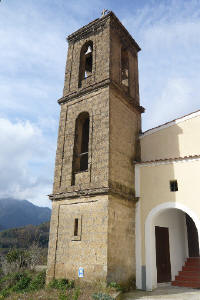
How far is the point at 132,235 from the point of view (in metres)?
10.3

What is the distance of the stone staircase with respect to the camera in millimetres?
10344

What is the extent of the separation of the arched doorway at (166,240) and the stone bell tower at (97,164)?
730mm

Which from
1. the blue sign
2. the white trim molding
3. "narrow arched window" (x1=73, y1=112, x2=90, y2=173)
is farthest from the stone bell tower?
the white trim molding

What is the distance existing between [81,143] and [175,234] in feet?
20.3

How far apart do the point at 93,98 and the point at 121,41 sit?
14.9ft

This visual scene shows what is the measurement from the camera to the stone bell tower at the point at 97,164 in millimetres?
9320

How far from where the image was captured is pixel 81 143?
12.2 metres

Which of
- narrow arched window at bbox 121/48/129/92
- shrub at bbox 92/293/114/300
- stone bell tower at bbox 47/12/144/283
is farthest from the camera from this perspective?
narrow arched window at bbox 121/48/129/92

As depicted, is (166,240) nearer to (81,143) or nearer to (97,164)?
(97,164)

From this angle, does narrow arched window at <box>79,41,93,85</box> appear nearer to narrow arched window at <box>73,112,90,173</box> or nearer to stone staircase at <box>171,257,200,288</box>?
narrow arched window at <box>73,112,90,173</box>

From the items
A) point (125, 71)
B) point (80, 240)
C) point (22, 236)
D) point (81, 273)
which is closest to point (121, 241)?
point (80, 240)

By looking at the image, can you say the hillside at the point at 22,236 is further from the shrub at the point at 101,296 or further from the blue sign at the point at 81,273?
the shrub at the point at 101,296

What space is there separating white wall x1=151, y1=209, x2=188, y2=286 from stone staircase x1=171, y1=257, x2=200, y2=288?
209 mm

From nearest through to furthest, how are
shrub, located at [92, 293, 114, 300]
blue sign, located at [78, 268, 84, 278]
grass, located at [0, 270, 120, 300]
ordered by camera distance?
1. shrub, located at [92, 293, 114, 300]
2. grass, located at [0, 270, 120, 300]
3. blue sign, located at [78, 268, 84, 278]
